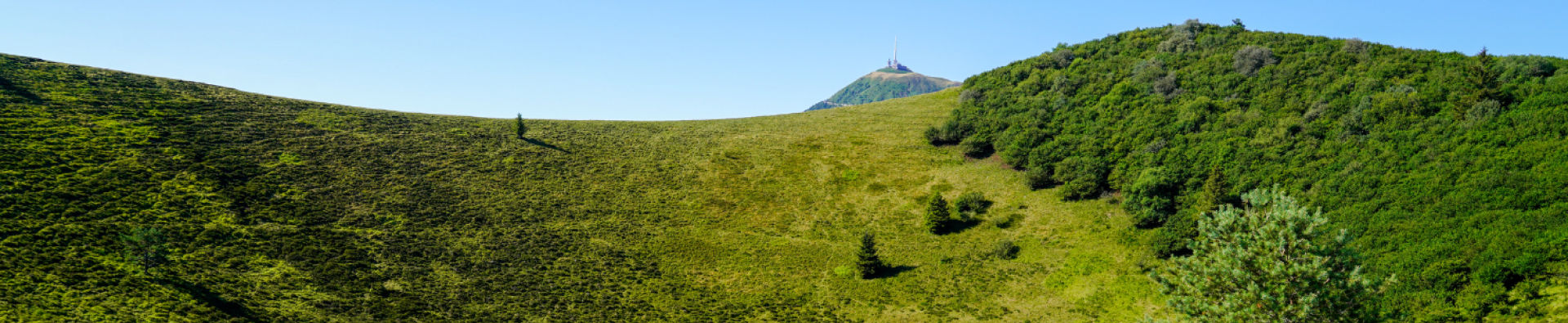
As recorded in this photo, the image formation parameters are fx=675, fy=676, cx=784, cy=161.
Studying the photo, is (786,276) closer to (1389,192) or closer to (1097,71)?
(1389,192)

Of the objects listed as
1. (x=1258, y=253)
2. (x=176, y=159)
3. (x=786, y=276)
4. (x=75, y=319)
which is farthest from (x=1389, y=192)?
(x=176, y=159)

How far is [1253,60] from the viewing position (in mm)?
64438

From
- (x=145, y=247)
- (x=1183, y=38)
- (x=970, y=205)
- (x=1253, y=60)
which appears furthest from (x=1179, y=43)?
(x=145, y=247)

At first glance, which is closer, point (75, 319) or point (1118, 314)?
point (75, 319)

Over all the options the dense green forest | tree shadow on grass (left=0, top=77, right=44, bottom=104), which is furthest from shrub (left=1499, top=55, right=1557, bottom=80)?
tree shadow on grass (left=0, top=77, right=44, bottom=104)

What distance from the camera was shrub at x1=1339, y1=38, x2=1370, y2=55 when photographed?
6112 centimetres

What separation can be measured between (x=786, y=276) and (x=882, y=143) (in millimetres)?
31803

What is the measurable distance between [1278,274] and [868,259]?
2745cm

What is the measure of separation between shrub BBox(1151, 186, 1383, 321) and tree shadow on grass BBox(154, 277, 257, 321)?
40.4 metres

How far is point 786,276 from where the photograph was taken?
46.2 metres

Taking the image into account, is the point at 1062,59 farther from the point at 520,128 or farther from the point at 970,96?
the point at 520,128

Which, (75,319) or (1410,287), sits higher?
(1410,287)

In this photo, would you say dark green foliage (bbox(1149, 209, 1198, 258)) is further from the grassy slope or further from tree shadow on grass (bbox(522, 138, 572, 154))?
tree shadow on grass (bbox(522, 138, 572, 154))

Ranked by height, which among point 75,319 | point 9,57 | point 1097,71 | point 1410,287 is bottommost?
point 75,319
